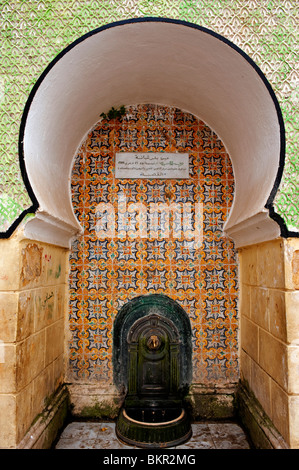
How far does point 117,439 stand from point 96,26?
2.86 meters

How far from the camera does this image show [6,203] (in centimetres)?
205

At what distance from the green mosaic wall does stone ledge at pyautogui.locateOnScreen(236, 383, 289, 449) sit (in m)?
1.68

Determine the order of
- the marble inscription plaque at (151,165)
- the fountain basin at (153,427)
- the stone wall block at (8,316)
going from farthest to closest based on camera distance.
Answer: the marble inscription plaque at (151,165)
the fountain basin at (153,427)
the stone wall block at (8,316)

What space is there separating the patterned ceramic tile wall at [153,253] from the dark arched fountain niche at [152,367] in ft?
0.27

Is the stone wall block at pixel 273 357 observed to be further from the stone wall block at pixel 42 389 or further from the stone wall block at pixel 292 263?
the stone wall block at pixel 42 389

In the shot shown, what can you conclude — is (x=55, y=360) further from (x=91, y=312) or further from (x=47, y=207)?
(x=47, y=207)

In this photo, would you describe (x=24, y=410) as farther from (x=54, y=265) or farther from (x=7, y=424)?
(x=54, y=265)

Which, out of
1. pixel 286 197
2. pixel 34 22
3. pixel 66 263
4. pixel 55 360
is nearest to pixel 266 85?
pixel 286 197

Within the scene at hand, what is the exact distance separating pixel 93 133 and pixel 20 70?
3.44 ft

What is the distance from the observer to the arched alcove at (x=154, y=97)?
2.14 m

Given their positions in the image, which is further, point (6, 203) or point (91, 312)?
point (91, 312)

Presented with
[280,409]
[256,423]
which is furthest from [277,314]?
[256,423]

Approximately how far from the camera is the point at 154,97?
3.06 m

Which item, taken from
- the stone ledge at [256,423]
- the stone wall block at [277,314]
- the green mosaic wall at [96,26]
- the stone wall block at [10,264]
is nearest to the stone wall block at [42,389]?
the stone wall block at [10,264]
